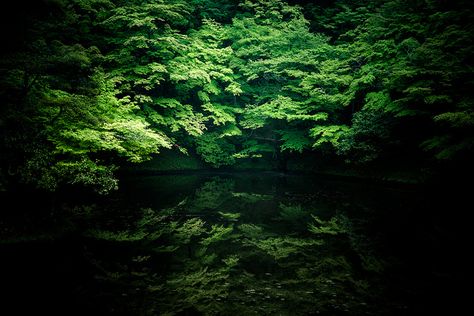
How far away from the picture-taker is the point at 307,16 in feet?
88.9

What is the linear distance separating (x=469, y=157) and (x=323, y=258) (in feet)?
29.5

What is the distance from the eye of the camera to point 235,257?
6980 millimetres

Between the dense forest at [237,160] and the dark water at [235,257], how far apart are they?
5 centimetres

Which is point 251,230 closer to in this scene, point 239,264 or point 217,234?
point 217,234

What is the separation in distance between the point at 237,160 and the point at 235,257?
1688cm

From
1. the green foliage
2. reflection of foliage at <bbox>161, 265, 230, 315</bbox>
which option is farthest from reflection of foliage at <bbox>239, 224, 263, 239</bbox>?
the green foliage

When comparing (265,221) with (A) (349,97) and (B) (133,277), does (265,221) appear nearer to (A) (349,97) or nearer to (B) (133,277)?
(B) (133,277)

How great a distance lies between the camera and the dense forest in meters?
5.74

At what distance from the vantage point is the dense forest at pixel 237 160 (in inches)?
226

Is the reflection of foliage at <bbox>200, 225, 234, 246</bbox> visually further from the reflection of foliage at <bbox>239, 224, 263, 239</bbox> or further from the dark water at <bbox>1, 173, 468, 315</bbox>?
the reflection of foliage at <bbox>239, 224, 263, 239</bbox>

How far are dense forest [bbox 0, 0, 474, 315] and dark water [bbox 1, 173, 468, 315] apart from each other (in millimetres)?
48

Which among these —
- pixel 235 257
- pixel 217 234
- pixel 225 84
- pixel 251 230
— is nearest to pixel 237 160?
pixel 225 84

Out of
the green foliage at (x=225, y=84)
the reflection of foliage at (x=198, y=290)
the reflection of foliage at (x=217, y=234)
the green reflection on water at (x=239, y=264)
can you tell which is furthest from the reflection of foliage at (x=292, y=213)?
the green foliage at (x=225, y=84)

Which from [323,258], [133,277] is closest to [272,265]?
[323,258]
